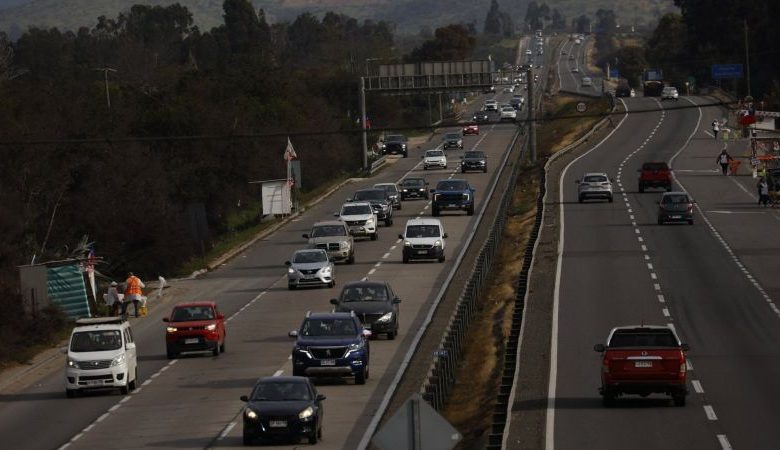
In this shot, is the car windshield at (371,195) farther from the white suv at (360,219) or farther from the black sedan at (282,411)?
the black sedan at (282,411)

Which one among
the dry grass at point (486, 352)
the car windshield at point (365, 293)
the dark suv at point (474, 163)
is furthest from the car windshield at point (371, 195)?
the car windshield at point (365, 293)

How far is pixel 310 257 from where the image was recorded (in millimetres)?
52469

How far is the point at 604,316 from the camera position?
42219mm

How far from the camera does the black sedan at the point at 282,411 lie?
26.3 m

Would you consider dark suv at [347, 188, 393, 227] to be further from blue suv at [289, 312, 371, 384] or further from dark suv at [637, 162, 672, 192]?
blue suv at [289, 312, 371, 384]

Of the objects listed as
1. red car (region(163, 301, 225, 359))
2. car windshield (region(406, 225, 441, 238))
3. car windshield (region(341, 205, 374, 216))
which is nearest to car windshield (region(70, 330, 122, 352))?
red car (region(163, 301, 225, 359))

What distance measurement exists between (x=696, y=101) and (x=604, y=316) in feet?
356

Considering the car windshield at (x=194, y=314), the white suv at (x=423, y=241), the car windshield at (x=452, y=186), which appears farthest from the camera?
the car windshield at (x=452, y=186)

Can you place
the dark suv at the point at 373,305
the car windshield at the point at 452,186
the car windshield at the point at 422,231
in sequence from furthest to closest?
the car windshield at the point at 452,186 < the car windshield at the point at 422,231 < the dark suv at the point at 373,305

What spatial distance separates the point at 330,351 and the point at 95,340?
5.30 metres

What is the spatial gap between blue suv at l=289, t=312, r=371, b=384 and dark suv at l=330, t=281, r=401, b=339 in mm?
5698

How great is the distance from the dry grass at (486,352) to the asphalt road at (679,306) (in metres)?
1.73

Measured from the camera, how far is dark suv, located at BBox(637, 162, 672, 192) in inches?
3152

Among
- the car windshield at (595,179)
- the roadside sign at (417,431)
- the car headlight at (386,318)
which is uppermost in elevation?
the roadside sign at (417,431)
